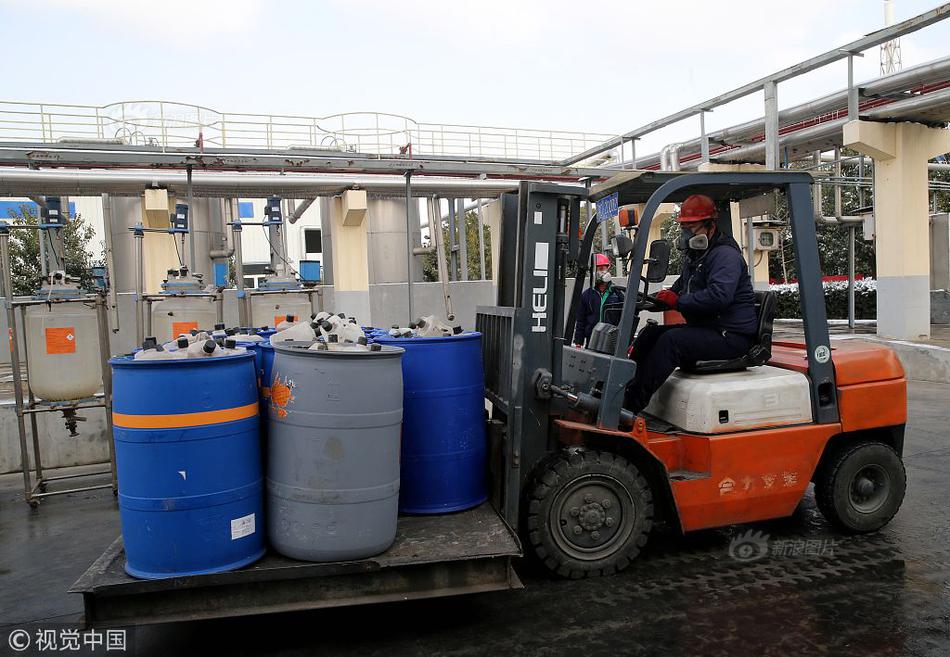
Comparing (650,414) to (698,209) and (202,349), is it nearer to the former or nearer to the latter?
(698,209)

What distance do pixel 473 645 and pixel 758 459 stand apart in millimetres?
2088

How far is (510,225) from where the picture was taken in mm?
4445

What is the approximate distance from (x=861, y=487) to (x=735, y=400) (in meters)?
1.31

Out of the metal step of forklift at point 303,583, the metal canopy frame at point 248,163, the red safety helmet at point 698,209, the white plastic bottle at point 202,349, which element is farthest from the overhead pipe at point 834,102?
the white plastic bottle at point 202,349

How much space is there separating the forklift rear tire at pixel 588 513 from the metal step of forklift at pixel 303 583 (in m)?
0.41

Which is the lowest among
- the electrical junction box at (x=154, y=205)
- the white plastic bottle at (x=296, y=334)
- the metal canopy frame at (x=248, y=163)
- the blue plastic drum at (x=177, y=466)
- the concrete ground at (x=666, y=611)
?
the concrete ground at (x=666, y=611)

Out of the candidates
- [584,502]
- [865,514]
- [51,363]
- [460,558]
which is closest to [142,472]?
[460,558]

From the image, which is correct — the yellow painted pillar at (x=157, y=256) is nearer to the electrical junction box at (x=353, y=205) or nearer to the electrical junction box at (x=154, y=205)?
the electrical junction box at (x=154, y=205)

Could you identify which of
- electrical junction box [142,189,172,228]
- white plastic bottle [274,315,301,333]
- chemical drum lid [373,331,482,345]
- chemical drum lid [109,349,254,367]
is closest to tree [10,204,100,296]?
electrical junction box [142,189,172,228]

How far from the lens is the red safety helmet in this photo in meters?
4.50

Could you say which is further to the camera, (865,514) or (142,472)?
(865,514)

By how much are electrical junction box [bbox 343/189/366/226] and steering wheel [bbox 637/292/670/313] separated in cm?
1069

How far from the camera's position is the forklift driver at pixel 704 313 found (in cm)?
428

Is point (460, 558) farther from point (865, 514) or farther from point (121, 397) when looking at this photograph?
point (865, 514)
